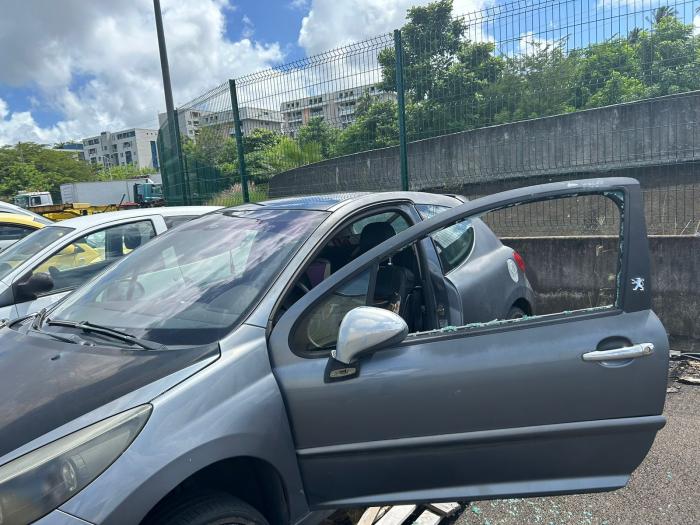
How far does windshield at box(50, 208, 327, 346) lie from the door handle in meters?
1.31

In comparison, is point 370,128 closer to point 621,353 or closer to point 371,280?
point 371,280

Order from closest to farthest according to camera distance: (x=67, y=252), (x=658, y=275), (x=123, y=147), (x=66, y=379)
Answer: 1. (x=66, y=379)
2. (x=67, y=252)
3. (x=658, y=275)
4. (x=123, y=147)

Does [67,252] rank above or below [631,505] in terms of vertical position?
above

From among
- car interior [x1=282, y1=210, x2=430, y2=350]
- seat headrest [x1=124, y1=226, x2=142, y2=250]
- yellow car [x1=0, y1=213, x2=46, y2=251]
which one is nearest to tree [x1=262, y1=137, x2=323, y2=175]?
seat headrest [x1=124, y1=226, x2=142, y2=250]

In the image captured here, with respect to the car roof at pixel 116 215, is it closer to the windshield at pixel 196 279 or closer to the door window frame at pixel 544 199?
the windshield at pixel 196 279

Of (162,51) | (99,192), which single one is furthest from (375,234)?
(99,192)

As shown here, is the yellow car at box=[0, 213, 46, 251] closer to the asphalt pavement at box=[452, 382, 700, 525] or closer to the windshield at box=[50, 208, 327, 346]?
the windshield at box=[50, 208, 327, 346]

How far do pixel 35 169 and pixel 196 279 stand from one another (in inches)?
2671

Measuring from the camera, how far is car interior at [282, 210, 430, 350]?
85.2 inches

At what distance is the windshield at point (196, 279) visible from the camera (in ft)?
6.78

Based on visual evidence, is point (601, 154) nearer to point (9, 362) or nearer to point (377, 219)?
point (377, 219)

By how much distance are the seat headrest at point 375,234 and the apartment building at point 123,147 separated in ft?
417

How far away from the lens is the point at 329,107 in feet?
Answer: 21.7

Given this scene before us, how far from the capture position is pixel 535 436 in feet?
6.64
